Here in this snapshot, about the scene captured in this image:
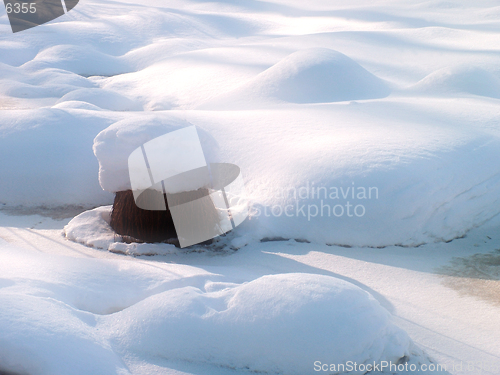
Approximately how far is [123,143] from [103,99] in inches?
94.0

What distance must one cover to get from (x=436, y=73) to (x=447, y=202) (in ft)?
7.21

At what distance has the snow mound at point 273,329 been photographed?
106cm

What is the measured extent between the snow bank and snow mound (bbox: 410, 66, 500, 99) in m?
2.99

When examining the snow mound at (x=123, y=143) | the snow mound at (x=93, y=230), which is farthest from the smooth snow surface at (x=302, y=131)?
the snow mound at (x=93, y=230)

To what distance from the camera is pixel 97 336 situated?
1116 mm

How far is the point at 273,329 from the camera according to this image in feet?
3.53

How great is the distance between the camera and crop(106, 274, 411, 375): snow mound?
1062 millimetres

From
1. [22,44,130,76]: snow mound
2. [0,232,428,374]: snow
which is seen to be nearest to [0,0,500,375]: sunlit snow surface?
[0,232,428,374]: snow

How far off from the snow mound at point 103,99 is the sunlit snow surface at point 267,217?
0.02 meters

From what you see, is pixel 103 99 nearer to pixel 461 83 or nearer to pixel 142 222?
pixel 142 222

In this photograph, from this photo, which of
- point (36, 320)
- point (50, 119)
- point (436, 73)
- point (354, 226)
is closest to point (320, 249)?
point (354, 226)

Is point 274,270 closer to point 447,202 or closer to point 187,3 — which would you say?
point 447,202

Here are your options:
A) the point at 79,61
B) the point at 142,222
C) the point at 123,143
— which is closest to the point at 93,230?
the point at 142,222

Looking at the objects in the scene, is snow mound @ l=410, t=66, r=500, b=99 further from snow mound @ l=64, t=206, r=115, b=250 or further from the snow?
the snow
